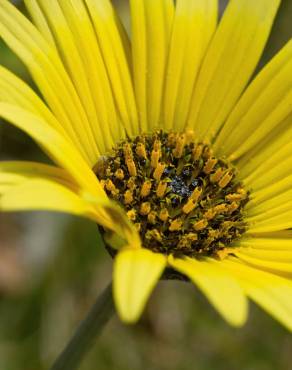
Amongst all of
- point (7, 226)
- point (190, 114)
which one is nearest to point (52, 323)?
point (7, 226)

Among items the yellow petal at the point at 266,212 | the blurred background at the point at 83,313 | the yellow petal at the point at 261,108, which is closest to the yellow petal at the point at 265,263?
the yellow petal at the point at 266,212

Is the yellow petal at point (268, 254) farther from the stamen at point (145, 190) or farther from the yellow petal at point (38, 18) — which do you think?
the yellow petal at point (38, 18)

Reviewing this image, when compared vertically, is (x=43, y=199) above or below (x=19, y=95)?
below

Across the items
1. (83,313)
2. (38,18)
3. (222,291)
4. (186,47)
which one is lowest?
(83,313)

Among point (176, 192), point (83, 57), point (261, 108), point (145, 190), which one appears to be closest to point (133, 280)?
point (145, 190)

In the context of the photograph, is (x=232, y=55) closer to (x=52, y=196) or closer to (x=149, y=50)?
(x=149, y=50)

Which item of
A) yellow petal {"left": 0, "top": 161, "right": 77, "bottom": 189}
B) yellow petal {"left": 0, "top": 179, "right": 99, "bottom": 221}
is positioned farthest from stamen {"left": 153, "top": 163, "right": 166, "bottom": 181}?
yellow petal {"left": 0, "top": 179, "right": 99, "bottom": 221}

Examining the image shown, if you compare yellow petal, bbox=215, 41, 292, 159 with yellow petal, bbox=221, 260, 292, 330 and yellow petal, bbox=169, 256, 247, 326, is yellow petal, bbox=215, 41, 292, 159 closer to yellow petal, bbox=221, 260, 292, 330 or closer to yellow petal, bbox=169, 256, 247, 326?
yellow petal, bbox=221, 260, 292, 330
